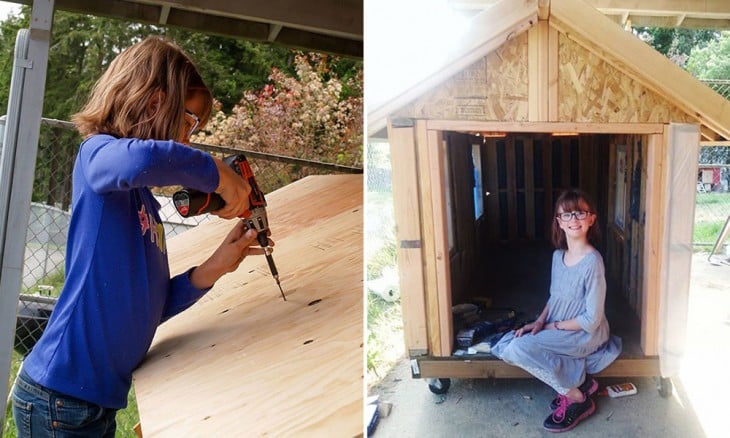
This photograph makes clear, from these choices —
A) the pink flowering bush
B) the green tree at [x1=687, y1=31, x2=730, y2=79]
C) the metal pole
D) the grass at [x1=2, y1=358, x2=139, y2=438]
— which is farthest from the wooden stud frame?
the pink flowering bush

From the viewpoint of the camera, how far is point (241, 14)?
3.13 m

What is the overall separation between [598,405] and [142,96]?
1.21 meters

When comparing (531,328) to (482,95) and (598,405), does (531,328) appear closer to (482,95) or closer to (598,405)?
(598,405)

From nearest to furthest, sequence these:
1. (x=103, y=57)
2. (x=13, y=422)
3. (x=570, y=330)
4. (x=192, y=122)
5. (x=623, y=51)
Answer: (x=623, y=51) < (x=570, y=330) < (x=192, y=122) < (x=13, y=422) < (x=103, y=57)

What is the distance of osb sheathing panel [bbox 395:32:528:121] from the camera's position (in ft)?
4.18

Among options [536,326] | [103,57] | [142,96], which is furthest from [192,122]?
[103,57]

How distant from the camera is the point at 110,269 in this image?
140cm

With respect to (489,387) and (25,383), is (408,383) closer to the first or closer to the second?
(489,387)

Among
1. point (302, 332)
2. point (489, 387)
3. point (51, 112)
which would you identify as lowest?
point (489, 387)

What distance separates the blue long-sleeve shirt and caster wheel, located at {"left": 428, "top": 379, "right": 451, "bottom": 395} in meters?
0.64

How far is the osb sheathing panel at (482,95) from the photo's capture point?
4.18 ft

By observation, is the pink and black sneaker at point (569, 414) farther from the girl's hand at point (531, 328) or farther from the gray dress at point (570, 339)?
the girl's hand at point (531, 328)

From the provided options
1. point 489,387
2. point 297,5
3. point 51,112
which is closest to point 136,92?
point 489,387

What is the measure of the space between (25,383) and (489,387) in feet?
3.44
